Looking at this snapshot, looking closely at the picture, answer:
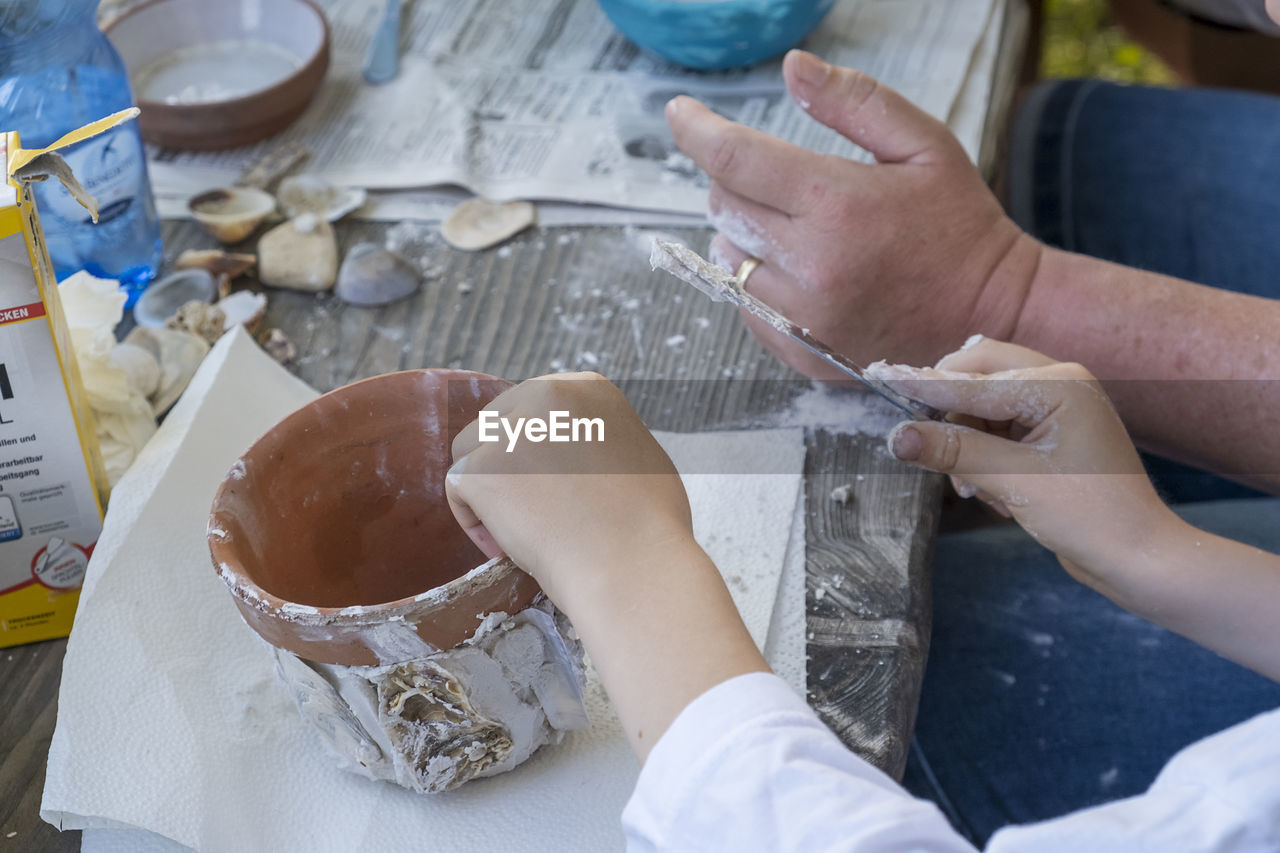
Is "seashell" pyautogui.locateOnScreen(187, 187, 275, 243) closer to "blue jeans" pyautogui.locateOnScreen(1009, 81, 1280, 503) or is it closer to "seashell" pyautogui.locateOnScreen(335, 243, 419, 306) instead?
"seashell" pyautogui.locateOnScreen(335, 243, 419, 306)

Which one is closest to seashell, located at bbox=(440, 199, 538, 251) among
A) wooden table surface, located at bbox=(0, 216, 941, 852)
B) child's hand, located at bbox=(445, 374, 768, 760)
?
wooden table surface, located at bbox=(0, 216, 941, 852)

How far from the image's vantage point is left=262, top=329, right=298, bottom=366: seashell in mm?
832

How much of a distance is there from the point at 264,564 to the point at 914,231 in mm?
505

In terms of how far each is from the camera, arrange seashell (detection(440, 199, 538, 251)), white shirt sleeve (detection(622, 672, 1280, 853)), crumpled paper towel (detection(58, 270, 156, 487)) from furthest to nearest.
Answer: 1. seashell (detection(440, 199, 538, 251))
2. crumpled paper towel (detection(58, 270, 156, 487))
3. white shirt sleeve (detection(622, 672, 1280, 853))

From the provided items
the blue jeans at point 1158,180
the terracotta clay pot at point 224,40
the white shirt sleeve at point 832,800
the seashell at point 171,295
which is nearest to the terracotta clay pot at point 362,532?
the white shirt sleeve at point 832,800

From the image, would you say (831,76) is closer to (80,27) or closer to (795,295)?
(795,295)

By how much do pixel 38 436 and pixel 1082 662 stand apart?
0.71 m

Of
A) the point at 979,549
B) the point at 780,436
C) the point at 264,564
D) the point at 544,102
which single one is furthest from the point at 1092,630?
the point at 544,102

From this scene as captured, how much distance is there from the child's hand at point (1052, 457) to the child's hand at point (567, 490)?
170mm

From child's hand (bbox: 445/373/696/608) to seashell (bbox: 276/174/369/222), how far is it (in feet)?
1.57

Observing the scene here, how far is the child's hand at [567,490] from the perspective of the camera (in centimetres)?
51

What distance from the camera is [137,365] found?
0.76m

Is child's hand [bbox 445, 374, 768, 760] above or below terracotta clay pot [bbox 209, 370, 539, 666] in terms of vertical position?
above

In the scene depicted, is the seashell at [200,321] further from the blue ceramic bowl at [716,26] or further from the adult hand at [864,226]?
the blue ceramic bowl at [716,26]
